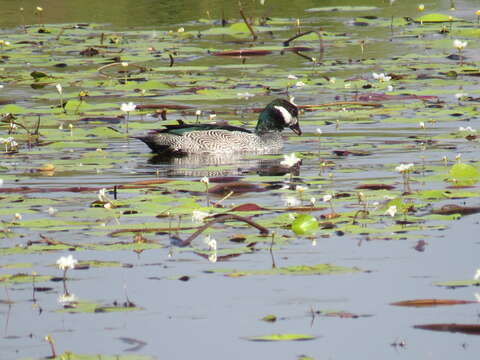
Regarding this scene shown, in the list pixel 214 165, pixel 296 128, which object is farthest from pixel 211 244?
pixel 296 128

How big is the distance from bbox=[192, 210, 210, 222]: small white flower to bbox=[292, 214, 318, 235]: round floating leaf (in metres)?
0.67

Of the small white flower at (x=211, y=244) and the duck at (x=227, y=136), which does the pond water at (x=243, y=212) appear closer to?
the small white flower at (x=211, y=244)

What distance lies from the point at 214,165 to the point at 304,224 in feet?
14.2

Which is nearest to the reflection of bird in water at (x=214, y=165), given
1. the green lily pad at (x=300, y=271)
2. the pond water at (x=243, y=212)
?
the pond water at (x=243, y=212)

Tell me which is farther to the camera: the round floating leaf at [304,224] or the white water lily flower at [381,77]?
the white water lily flower at [381,77]

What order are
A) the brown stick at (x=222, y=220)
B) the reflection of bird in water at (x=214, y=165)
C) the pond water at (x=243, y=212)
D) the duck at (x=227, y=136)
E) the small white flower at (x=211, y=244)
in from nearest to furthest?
the pond water at (x=243, y=212), the brown stick at (x=222, y=220), the small white flower at (x=211, y=244), the reflection of bird in water at (x=214, y=165), the duck at (x=227, y=136)

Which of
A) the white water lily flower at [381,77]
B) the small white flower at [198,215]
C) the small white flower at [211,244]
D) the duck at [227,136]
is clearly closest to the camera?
the small white flower at [211,244]

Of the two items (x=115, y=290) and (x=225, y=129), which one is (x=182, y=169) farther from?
(x=115, y=290)

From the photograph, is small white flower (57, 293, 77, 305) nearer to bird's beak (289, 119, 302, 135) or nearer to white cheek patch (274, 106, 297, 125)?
white cheek patch (274, 106, 297, 125)

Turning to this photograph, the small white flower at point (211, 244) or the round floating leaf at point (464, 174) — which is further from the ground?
the round floating leaf at point (464, 174)

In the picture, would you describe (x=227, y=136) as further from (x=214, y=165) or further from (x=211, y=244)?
(x=211, y=244)

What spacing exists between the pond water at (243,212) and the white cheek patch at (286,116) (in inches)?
9.5

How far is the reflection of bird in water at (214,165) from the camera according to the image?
11500 millimetres

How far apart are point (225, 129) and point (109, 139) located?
1283mm
